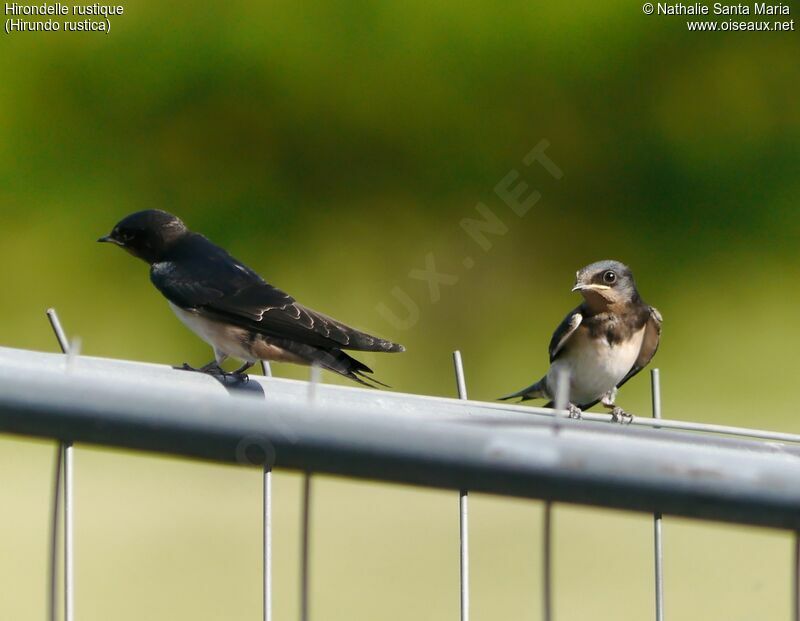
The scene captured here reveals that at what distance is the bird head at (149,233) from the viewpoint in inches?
96.9

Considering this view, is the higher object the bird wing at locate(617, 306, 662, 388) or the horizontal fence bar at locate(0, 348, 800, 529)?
the bird wing at locate(617, 306, 662, 388)

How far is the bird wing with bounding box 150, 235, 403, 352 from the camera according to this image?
198 cm

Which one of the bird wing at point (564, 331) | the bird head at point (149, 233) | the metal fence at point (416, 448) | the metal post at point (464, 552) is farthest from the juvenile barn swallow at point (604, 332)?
the metal fence at point (416, 448)

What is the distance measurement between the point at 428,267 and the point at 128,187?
0.92 m

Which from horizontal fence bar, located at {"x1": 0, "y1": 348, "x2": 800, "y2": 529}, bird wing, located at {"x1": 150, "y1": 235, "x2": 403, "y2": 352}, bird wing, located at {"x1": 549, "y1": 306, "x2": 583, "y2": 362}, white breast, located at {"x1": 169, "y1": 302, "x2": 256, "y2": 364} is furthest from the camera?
bird wing, located at {"x1": 549, "y1": 306, "x2": 583, "y2": 362}

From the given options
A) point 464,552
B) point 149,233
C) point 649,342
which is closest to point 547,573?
point 464,552

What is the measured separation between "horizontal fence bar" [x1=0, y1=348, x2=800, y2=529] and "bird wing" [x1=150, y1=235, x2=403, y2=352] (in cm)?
118

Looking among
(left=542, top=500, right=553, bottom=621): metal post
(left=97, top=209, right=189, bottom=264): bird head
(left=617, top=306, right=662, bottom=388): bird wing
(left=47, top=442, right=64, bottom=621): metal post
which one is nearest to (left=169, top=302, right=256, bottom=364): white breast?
(left=97, top=209, right=189, bottom=264): bird head

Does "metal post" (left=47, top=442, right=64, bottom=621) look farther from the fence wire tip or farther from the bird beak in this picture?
the bird beak

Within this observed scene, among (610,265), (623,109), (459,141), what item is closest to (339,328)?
(610,265)

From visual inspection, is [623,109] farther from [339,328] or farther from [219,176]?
[339,328]

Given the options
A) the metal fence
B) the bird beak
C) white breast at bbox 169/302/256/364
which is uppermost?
the bird beak

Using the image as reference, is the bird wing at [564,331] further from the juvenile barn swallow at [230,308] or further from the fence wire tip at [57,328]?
the fence wire tip at [57,328]

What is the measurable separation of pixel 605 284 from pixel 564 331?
16 centimetres
